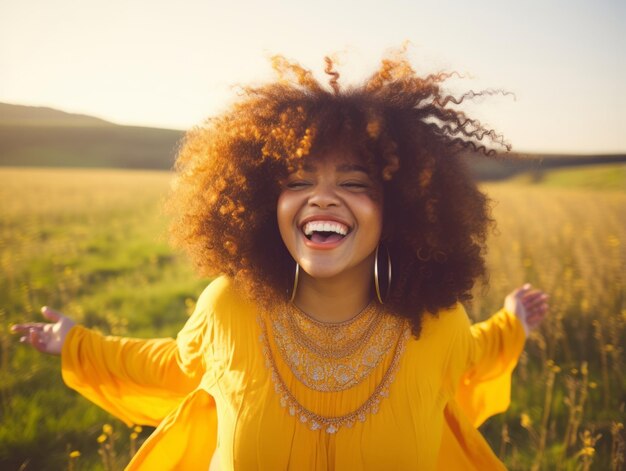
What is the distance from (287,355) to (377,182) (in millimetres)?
817

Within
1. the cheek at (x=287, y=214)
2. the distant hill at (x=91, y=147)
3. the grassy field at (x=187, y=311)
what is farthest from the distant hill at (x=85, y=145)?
the cheek at (x=287, y=214)

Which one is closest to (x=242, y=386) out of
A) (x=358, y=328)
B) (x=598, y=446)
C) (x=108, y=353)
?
(x=358, y=328)

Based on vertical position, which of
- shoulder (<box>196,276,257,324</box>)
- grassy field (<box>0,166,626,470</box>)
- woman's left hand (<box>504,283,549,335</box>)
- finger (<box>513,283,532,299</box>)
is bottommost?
grassy field (<box>0,166,626,470</box>)

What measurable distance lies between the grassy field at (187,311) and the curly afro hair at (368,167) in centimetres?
32

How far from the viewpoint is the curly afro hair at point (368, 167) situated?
1.98m

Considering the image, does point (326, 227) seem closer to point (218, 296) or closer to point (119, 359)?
point (218, 296)

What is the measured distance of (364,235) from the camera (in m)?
1.97

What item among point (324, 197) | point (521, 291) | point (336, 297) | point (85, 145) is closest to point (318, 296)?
point (336, 297)

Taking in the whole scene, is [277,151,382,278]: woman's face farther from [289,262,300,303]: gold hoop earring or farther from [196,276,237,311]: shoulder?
[196,276,237,311]: shoulder

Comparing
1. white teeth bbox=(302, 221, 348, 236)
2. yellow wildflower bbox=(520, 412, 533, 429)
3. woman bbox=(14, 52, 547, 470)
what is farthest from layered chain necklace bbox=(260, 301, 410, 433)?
yellow wildflower bbox=(520, 412, 533, 429)

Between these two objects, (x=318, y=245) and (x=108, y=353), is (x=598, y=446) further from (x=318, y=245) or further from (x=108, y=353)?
(x=108, y=353)

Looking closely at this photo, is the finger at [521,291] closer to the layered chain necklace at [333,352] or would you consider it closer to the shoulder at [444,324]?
the shoulder at [444,324]

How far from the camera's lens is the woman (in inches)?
76.8

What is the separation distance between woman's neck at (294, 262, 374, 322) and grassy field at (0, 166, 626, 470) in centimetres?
63
